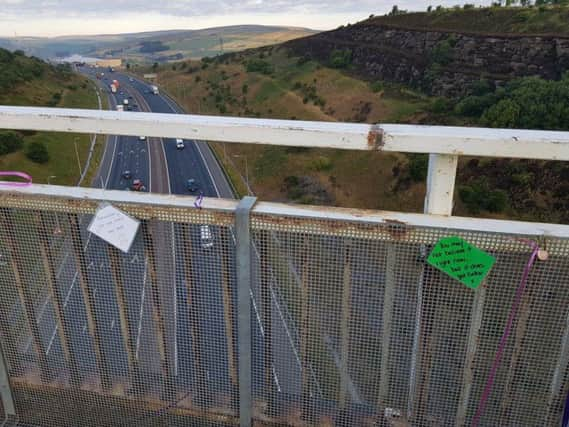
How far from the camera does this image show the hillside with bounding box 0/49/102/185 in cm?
3419

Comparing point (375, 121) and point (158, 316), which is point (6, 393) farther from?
point (375, 121)

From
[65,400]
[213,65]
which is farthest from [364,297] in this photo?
[213,65]

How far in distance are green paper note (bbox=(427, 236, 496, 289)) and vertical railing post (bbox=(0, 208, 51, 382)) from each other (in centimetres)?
234

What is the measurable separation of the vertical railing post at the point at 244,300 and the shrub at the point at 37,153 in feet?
122

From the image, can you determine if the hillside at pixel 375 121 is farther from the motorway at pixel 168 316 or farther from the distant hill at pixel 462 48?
the motorway at pixel 168 316

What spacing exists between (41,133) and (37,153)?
493cm

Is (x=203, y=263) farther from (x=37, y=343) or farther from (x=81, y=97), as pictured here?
(x=81, y=97)

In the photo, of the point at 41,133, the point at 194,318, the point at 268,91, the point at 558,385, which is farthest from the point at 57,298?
the point at 268,91

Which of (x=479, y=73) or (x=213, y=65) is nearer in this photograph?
(x=479, y=73)

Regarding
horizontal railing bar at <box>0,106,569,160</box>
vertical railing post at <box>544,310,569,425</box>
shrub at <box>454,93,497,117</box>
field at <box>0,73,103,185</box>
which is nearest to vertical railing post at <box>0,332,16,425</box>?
horizontal railing bar at <box>0,106,569,160</box>

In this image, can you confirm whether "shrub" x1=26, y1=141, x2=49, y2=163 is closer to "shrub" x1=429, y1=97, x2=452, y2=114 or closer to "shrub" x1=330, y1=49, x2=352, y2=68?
"shrub" x1=429, y1=97, x2=452, y2=114

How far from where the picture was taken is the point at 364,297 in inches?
95.0

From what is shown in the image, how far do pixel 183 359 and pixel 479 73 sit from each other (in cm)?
4348

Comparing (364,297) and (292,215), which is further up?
(292,215)
